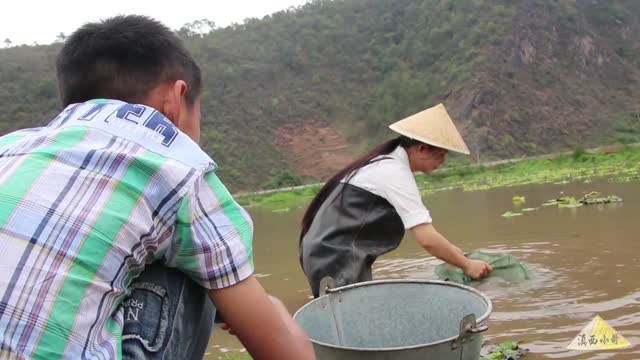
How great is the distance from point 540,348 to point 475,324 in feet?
5.21

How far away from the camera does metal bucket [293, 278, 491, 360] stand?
208 centimetres

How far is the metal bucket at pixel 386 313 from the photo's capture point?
6.82 feet

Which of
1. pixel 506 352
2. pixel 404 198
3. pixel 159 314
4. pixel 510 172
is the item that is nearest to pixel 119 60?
pixel 159 314

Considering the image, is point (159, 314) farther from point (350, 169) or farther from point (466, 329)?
point (350, 169)

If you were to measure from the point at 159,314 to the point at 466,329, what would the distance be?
0.81 m

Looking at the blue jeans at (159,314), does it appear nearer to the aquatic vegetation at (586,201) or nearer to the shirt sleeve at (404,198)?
the shirt sleeve at (404,198)

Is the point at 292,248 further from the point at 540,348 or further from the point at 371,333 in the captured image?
the point at 371,333

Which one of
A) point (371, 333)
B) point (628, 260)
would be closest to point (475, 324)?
point (371, 333)

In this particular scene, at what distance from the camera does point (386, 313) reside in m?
2.20

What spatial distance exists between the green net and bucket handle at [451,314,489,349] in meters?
1.56

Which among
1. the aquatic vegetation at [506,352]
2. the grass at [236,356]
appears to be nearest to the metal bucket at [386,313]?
the aquatic vegetation at [506,352]

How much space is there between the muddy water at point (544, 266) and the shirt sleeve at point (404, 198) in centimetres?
93

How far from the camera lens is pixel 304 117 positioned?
3716cm

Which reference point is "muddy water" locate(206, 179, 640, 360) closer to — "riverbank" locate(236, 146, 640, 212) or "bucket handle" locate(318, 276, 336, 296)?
"bucket handle" locate(318, 276, 336, 296)
